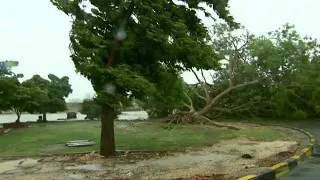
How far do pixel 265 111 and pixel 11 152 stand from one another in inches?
811

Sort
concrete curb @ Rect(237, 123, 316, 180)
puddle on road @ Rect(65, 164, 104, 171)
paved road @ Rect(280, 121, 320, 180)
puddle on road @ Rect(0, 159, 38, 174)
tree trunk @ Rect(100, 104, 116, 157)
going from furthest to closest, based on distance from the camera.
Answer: tree trunk @ Rect(100, 104, 116, 157) → puddle on road @ Rect(0, 159, 38, 174) → puddle on road @ Rect(65, 164, 104, 171) → paved road @ Rect(280, 121, 320, 180) → concrete curb @ Rect(237, 123, 316, 180)

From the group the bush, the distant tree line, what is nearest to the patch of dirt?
the distant tree line

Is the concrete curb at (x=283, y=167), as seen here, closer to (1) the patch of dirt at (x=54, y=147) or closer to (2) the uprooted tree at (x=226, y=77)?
(1) the patch of dirt at (x=54, y=147)

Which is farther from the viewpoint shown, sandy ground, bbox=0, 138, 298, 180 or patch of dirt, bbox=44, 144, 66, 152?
patch of dirt, bbox=44, 144, 66, 152

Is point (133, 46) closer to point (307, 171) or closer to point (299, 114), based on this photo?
point (307, 171)

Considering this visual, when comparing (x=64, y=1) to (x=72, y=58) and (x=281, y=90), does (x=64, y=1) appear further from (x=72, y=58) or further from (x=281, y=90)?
(x=281, y=90)

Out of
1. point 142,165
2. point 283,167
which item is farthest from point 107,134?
point 283,167

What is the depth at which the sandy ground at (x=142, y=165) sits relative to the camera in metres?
8.41

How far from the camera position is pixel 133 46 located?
38.0 ft

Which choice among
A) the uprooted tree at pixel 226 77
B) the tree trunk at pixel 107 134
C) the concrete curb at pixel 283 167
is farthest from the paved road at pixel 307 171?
the uprooted tree at pixel 226 77

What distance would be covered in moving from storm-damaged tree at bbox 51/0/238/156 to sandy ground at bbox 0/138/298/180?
1.29 meters

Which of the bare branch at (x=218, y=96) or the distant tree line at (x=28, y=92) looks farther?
the bare branch at (x=218, y=96)

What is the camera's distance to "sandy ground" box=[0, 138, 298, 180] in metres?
8.41

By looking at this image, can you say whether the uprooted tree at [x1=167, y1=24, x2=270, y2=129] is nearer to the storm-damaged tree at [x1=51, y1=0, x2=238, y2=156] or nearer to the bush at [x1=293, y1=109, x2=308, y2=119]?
the bush at [x1=293, y1=109, x2=308, y2=119]
